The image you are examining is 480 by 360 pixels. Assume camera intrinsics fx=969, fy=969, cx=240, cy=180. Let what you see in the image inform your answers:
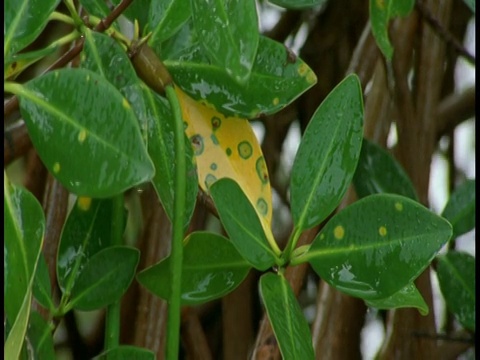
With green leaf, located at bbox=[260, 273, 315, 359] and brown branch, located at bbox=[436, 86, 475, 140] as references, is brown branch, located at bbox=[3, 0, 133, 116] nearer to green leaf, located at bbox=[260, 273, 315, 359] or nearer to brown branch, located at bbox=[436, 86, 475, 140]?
green leaf, located at bbox=[260, 273, 315, 359]

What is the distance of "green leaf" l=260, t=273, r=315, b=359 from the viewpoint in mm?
416

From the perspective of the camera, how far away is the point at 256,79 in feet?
1.57

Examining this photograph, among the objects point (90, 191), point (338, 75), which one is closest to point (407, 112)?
point (338, 75)

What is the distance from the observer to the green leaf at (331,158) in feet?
1.49

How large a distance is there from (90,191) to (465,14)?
2.87 feet

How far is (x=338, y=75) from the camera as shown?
3.69 ft

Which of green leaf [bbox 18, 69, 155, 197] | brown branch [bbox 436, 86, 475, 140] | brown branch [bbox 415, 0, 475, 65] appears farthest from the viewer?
brown branch [bbox 436, 86, 475, 140]

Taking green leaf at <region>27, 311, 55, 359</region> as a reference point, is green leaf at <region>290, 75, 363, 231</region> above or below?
above

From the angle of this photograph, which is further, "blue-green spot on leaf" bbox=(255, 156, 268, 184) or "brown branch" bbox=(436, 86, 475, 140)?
"brown branch" bbox=(436, 86, 475, 140)

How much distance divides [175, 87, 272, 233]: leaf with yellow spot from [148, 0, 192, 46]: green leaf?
6 cm

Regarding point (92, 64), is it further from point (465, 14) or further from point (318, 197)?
point (465, 14)

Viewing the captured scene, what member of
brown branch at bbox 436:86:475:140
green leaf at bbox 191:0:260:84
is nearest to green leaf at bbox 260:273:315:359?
green leaf at bbox 191:0:260:84

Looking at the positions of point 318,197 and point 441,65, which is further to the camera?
point 441,65

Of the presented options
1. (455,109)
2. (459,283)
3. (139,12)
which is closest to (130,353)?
(139,12)
